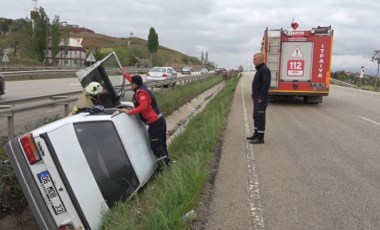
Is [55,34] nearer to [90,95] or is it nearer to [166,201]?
[90,95]

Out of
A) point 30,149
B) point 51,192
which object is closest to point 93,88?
point 30,149

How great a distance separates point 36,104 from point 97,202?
350 cm

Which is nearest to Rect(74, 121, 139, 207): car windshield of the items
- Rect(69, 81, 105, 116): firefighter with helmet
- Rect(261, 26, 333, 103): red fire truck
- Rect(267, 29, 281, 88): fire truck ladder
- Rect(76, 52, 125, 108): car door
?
Rect(69, 81, 105, 116): firefighter with helmet

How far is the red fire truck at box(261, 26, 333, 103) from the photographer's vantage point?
57.3 ft

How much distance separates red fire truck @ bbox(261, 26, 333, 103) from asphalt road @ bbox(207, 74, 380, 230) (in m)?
5.66

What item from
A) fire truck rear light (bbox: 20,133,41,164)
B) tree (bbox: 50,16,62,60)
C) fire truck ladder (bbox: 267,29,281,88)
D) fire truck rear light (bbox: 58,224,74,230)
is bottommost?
fire truck rear light (bbox: 58,224,74,230)

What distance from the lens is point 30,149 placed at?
4.73 meters

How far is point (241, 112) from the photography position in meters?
15.9

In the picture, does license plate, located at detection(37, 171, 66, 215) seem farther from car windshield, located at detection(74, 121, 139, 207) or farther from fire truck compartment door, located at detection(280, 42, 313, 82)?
fire truck compartment door, located at detection(280, 42, 313, 82)

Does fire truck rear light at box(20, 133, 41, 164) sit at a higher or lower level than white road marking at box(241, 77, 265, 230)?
higher

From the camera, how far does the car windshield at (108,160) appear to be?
508 centimetres

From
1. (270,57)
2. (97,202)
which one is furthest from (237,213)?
(270,57)

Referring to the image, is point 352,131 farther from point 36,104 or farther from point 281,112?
point 36,104

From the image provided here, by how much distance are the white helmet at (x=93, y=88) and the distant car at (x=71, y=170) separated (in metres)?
1.49
